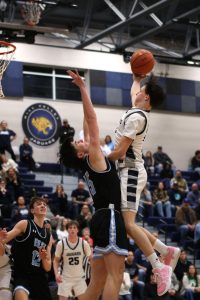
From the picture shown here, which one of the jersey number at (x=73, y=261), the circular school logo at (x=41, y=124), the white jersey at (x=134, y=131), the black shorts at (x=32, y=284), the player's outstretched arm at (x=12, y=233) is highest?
the circular school logo at (x=41, y=124)

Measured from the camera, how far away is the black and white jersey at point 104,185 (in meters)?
6.81

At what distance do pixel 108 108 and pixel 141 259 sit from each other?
9474 mm

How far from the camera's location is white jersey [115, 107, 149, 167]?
22.8 ft

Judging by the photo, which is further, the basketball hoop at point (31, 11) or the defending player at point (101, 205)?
A: the basketball hoop at point (31, 11)

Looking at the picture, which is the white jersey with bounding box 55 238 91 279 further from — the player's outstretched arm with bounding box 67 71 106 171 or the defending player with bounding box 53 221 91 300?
the player's outstretched arm with bounding box 67 71 106 171

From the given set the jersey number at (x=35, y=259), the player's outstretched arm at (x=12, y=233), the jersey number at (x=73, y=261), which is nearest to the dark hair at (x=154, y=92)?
the player's outstretched arm at (x=12, y=233)

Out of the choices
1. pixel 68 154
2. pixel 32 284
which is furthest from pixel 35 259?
pixel 68 154

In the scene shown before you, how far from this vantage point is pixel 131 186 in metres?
6.98

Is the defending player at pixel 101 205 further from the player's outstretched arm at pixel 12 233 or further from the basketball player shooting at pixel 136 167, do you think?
the player's outstretched arm at pixel 12 233

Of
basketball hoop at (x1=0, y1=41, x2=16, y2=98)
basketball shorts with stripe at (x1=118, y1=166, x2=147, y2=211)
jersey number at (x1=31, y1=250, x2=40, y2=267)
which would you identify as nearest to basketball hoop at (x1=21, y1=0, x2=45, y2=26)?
basketball hoop at (x1=0, y1=41, x2=16, y2=98)

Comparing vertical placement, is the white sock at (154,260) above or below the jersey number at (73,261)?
above

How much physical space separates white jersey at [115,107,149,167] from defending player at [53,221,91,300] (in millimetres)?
4860

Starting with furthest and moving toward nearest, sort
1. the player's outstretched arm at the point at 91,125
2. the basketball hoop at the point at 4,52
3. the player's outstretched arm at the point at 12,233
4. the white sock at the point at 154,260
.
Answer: the basketball hoop at the point at 4,52, the player's outstretched arm at the point at 12,233, the white sock at the point at 154,260, the player's outstretched arm at the point at 91,125

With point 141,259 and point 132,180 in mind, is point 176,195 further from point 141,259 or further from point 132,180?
point 132,180
